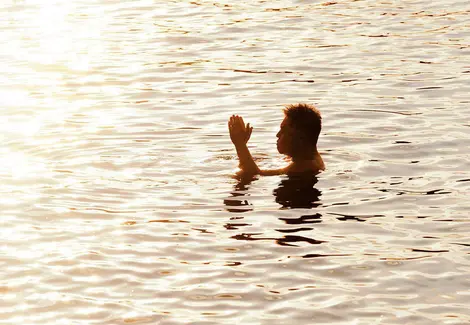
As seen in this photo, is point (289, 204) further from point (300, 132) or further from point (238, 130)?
point (300, 132)

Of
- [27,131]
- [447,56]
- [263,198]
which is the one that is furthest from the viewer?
[447,56]

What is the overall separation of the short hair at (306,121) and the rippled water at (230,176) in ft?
1.52

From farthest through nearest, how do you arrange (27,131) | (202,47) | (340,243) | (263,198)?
(202,47) → (27,131) → (263,198) → (340,243)

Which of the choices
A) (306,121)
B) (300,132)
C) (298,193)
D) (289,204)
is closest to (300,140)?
(300,132)

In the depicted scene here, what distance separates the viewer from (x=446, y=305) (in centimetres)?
822

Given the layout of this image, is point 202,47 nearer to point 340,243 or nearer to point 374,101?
point 374,101

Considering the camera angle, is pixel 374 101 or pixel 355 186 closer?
pixel 355 186

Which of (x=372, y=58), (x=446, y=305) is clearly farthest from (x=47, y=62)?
(x=446, y=305)

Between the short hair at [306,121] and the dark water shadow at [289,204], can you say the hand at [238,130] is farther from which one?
the short hair at [306,121]

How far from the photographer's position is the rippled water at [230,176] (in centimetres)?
855

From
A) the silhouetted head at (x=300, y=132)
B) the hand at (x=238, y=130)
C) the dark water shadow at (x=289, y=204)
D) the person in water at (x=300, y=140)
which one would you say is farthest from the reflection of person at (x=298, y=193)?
the hand at (x=238, y=130)

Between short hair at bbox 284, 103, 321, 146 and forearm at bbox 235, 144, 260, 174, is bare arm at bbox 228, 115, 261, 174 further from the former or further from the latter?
short hair at bbox 284, 103, 321, 146

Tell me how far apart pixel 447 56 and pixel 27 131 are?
727 centimetres

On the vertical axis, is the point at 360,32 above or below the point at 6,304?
above
